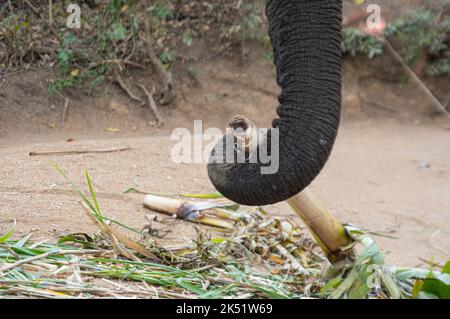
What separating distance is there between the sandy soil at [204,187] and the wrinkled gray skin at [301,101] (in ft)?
3.97

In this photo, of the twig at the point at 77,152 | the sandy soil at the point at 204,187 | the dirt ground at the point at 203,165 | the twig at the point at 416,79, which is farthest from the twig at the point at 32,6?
the twig at the point at 416,79

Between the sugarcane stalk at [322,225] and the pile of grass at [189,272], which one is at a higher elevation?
the sugarcane stalk at [322,225]

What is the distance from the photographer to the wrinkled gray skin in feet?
5.98

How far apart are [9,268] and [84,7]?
5.59 meters

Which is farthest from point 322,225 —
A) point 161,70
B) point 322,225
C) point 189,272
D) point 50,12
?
point 50,12

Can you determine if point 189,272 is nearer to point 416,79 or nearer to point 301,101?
point 301,101

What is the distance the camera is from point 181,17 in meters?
7.50

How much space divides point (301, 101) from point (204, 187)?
249 centimetres

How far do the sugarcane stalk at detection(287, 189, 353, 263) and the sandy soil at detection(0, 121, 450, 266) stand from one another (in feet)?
3.00

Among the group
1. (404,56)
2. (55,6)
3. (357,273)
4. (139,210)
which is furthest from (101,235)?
(404,56)

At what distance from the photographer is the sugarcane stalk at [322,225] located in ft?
7.20

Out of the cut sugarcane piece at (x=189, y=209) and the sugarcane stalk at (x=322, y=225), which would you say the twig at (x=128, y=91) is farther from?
the sugarcane stalk at (x=322, y=225)

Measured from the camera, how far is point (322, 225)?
2.26 m

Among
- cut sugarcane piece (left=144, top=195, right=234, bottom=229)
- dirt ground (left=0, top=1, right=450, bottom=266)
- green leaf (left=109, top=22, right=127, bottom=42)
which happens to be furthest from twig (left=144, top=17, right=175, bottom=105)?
cut sugarcane piece (left=144, top=195, right=234, bottom=229)
